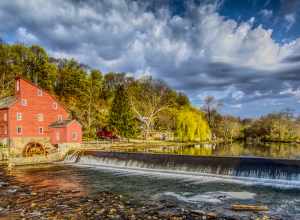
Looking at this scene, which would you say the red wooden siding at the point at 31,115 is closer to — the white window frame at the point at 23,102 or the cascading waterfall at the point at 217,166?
the white window frame at the point at 23,102

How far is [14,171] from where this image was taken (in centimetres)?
2419

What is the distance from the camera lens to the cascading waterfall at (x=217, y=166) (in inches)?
707

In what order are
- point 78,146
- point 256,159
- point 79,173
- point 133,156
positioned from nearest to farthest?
point 256,159 < point 79,173 < point 133,156 < point 78,146

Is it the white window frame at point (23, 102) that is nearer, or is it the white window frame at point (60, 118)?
the white window frame at point (23, 102)

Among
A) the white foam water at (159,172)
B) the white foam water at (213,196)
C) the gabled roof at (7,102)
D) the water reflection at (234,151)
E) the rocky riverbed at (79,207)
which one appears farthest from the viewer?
the gabled roof at (7,102)

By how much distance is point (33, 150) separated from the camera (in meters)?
31.2

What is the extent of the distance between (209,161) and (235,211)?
9.24 meters

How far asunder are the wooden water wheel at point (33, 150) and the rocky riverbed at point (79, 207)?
1532 centimetres

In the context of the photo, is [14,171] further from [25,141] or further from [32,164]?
[25,141]

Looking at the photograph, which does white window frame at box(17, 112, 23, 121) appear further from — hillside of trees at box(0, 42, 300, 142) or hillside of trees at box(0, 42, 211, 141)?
hillside of trees at box(0, 42, 211, 141)

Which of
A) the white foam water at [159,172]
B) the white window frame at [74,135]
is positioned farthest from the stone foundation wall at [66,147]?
the white foam water at [159,172]

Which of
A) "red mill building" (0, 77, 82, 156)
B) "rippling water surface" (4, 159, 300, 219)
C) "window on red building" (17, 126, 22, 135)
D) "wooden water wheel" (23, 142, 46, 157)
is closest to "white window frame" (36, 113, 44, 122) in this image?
"red mill building" (0, 77, 82, 156)

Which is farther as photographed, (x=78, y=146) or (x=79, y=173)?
(x=78, y=146)

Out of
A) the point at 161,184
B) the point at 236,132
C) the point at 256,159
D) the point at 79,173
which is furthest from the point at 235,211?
the point at 236,132
